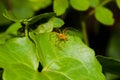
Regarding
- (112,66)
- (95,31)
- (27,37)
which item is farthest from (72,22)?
(27,37)

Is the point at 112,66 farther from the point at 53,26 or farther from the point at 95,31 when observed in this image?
the point at 95,31

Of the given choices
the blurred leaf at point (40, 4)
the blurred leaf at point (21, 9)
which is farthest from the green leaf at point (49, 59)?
the blurred leaf at point (21, 9)

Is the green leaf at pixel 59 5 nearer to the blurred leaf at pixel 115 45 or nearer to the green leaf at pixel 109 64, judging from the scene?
the green leaf at pixel 109 64

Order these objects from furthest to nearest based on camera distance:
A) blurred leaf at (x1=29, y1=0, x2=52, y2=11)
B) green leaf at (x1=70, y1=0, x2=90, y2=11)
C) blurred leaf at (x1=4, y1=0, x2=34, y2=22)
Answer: blurred leaf at (x1=4, y1=0, x2=34, y2=22) < blurred leaf at (x1=29, y1=0, x2=52, y2=11) < green leaf at (x1=70, y1=0, x2=90, y2=11)

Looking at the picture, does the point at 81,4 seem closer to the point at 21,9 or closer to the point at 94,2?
the point at 94,2

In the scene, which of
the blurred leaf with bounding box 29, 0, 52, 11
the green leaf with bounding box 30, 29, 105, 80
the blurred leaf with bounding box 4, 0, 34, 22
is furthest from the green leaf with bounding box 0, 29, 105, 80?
the blurred leaf with bounding box 4, 0, 34, 22

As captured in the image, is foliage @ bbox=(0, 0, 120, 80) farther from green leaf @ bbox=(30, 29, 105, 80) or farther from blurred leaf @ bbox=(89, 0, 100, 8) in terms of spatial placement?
blurred leaf @ bbox=(89, 0, 100, 8)
